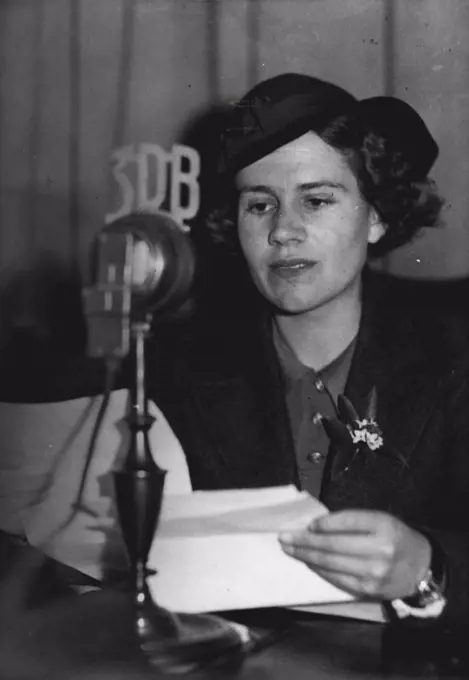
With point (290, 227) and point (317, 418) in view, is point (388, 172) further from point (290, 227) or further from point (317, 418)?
point (317, 418)

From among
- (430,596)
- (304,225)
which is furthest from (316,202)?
(430,596)

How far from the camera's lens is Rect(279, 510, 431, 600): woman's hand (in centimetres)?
111

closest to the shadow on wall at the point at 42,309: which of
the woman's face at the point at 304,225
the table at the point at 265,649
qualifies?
the woman's face at the point at 304,225

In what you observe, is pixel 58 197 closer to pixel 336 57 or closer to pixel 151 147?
pixel 151 147

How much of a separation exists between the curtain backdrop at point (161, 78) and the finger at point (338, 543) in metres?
0.37

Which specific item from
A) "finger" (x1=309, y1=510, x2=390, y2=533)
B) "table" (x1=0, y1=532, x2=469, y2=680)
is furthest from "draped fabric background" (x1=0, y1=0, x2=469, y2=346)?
"table" (x1=0, y1=532, x2=469, y2=680)

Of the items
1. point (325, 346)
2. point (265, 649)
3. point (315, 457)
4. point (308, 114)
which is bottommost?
point (265, 649)

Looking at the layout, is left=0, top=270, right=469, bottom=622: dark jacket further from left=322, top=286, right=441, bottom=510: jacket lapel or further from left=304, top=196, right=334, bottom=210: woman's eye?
left=304, top=196, right=334, bottom=210: woman's eye

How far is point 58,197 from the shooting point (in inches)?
50.4

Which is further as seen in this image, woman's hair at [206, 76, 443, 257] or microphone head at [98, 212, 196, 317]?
woman's hair at [206, 76, 443, 257]

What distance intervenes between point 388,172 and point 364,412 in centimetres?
34

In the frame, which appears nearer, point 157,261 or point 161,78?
point 157,261

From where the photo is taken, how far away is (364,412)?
1.18m

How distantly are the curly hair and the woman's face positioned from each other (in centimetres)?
1
